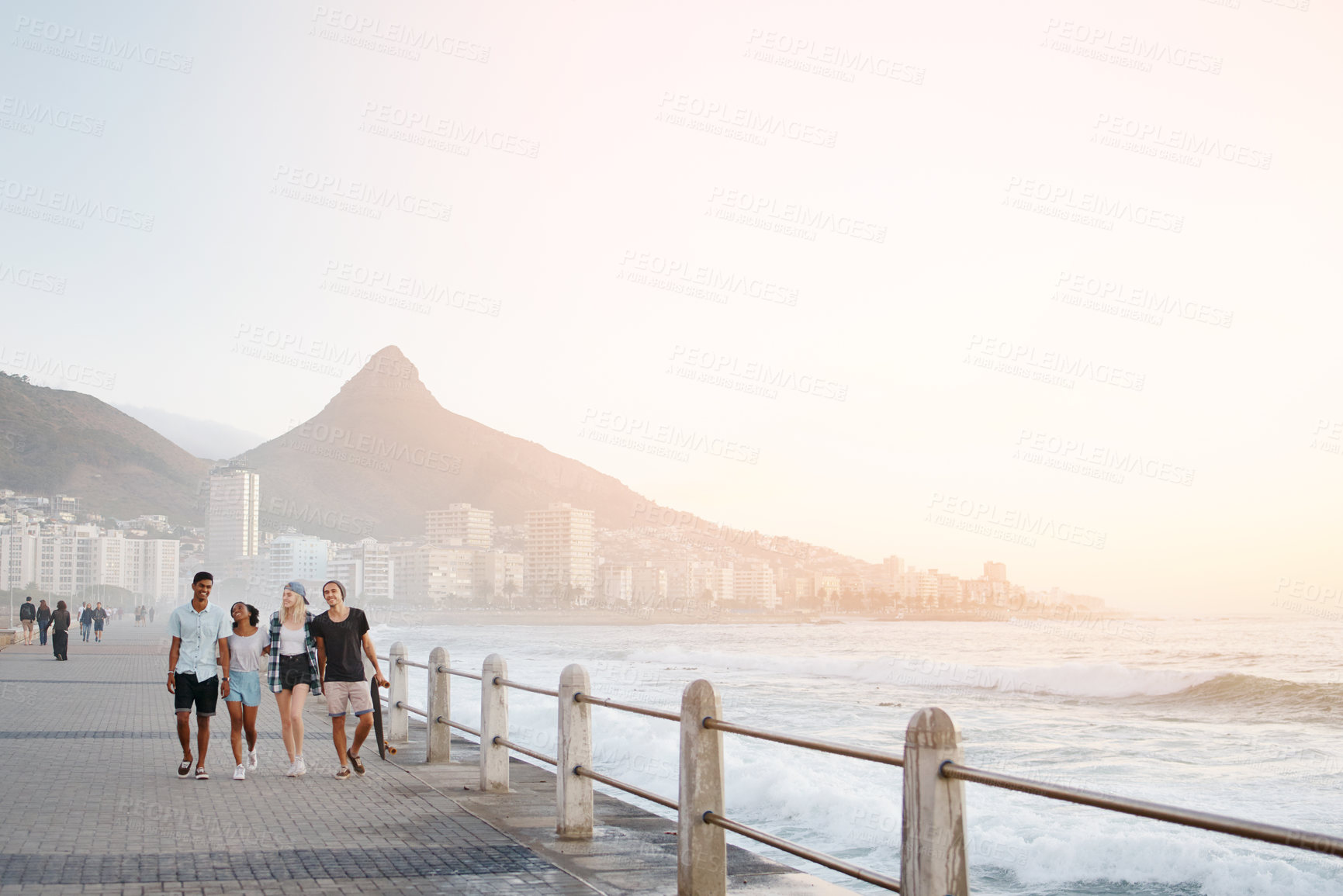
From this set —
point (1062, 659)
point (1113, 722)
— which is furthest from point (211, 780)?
point (1062, 659)

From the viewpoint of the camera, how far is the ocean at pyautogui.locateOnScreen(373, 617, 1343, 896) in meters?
11.8

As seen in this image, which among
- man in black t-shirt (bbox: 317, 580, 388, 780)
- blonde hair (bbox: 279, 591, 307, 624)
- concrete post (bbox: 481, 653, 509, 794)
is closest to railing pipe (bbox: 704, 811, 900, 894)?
concrete post (bbox: 481, 653, 509, 794)

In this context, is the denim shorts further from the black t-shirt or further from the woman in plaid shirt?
the black t-shirt

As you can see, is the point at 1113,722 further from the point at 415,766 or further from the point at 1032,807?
the point at 415,766

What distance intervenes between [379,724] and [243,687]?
1.37 metres

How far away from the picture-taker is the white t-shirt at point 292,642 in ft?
35.5

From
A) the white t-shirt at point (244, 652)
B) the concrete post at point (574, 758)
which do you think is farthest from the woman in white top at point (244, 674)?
the concrete post at point (574, 758)

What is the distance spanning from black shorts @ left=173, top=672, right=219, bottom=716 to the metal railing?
218cm

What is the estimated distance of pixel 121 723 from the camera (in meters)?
15.8

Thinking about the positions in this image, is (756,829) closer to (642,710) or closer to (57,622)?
(642,710)

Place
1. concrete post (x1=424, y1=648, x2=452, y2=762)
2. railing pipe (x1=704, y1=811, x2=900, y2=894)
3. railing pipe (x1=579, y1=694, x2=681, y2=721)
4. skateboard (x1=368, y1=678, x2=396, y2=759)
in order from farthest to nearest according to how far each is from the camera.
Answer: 1. concrete post (x1=424, y1=648, x2=452, y2=762)
2. skateboard (x1=368, y1=678, x2=396, y2=759)
3. railing pipe (x1=579, y1=694, x2=681, y2=721)
4. railing pipe (x1=704, y1=811, x2=900, y2=894)

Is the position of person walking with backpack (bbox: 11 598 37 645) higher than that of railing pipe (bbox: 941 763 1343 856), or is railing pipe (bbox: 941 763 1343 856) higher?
railing pipe (bbox: 941 763 1343 856)

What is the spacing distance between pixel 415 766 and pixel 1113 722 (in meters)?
24.6

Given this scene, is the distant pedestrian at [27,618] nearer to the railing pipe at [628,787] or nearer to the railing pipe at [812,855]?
the railing pipe at [628,787]
